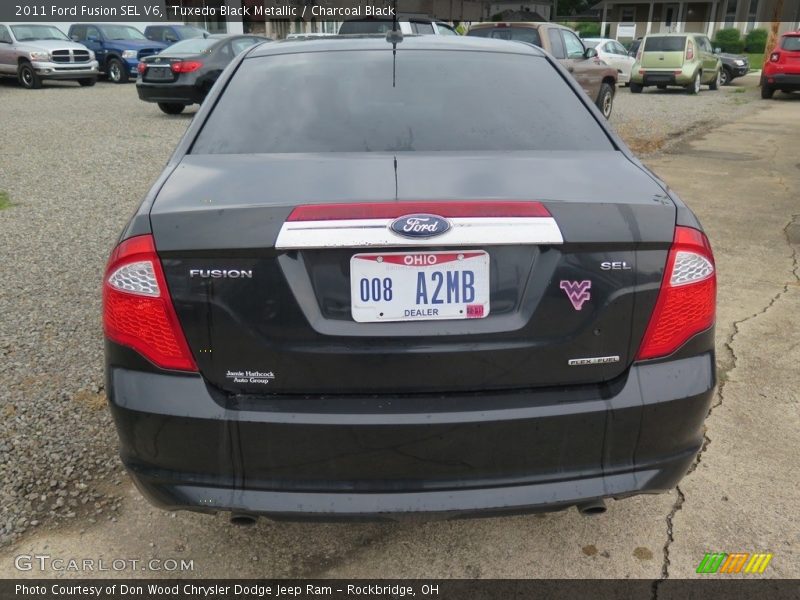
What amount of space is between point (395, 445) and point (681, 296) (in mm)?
894

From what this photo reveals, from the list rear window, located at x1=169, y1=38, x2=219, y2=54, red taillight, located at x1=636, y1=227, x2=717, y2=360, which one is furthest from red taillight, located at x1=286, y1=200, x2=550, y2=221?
rear window, located at x1=169, y1=38, x2=219, y2=54

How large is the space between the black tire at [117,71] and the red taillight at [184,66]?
9.37 meters

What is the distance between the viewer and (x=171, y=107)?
45.1ft

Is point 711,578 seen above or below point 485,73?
below

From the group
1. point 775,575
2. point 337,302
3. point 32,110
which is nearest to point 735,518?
point 775,575

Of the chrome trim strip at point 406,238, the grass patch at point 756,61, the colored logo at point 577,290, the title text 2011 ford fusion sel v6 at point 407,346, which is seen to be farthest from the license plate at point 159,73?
the grass patch at point 756,61

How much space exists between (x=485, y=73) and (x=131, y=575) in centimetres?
231

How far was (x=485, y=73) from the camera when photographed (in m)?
3.02

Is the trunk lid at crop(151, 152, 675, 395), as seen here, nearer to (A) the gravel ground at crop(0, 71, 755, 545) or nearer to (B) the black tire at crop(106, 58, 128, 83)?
(A) the gravel ground at crop(0, 71, 755, 545)

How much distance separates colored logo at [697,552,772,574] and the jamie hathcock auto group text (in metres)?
0.92

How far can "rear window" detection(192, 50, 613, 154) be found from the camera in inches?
105

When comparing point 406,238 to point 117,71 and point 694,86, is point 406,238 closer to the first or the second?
point 694,86

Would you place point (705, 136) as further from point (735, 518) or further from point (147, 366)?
point (147, 366)

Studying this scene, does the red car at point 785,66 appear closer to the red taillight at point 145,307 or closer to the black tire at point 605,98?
the black tire at point 605,98
